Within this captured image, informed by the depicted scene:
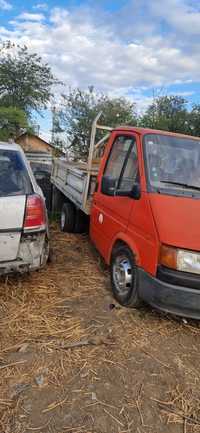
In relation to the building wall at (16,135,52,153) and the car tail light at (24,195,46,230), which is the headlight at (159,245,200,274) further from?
the building wall at (16,135,52,153)

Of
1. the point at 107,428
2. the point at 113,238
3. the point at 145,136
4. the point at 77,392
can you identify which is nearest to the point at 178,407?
the point at 107,428

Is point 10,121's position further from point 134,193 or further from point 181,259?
point 181,259

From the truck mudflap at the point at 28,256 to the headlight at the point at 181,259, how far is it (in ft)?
4.80

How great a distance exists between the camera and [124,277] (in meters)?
3.99

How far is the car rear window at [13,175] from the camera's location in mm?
3859

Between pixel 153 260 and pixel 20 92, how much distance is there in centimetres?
3186

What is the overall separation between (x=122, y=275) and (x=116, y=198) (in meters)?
0.96

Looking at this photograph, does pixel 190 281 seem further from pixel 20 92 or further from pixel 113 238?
pixel 20 92

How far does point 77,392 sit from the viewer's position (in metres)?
2.70

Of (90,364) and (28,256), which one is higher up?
(28,256)

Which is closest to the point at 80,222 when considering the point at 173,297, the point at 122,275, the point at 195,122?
the point at 122,275

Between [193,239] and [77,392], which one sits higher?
[193,239]

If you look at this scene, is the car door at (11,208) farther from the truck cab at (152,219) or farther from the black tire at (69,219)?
the black tire at (69,219)

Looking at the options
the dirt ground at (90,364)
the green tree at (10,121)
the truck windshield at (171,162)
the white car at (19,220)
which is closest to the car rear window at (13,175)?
the white car at (19,220)
